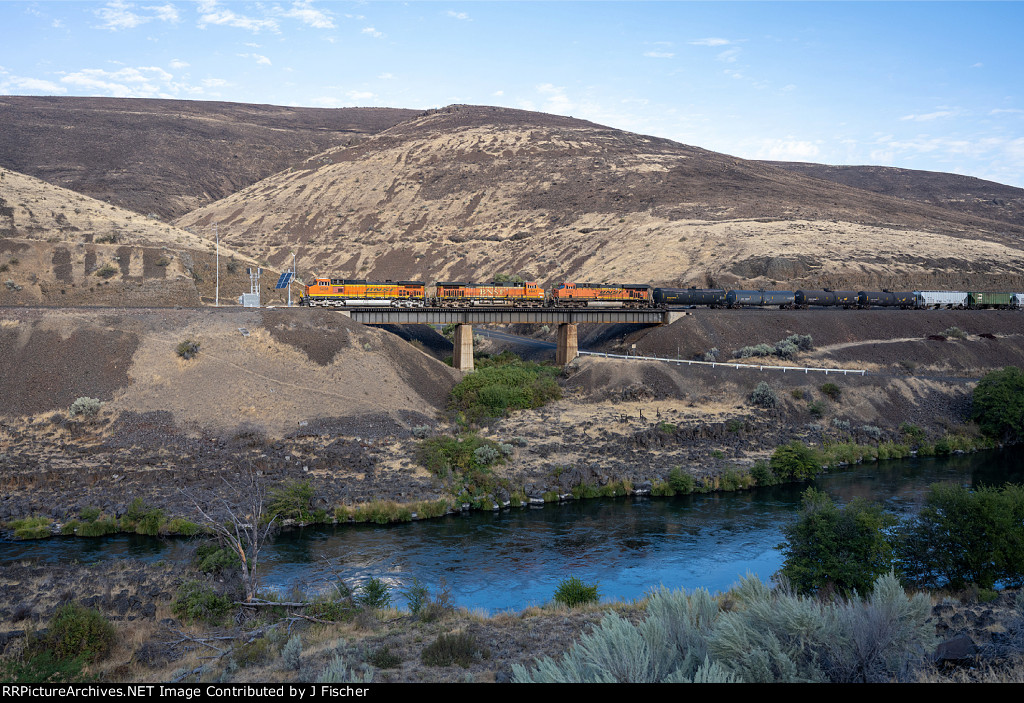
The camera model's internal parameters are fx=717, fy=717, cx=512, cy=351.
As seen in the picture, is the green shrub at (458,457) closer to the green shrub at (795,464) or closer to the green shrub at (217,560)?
the green shrub at (217,560)

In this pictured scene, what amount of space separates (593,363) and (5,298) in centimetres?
5184

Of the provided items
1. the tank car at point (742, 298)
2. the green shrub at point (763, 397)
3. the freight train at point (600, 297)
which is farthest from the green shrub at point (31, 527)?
the tank car at point (742, 298)

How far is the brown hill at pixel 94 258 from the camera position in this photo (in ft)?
219

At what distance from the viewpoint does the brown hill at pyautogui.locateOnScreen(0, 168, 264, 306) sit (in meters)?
66.9

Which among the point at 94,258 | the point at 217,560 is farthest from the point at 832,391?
the point at 94,258

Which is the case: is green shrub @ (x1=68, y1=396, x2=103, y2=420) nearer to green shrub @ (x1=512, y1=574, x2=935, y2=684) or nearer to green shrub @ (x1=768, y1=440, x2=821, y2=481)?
green shrub @ (x1=512, y1=574, x2=935, y2=684)

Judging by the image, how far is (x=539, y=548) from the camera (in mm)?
31484

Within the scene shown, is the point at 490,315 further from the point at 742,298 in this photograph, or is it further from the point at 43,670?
the point at 43,670

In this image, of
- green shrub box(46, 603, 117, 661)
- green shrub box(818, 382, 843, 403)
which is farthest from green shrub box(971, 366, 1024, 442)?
green shrub box(46, 603, 117, 661)

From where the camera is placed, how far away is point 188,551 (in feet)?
89.1
